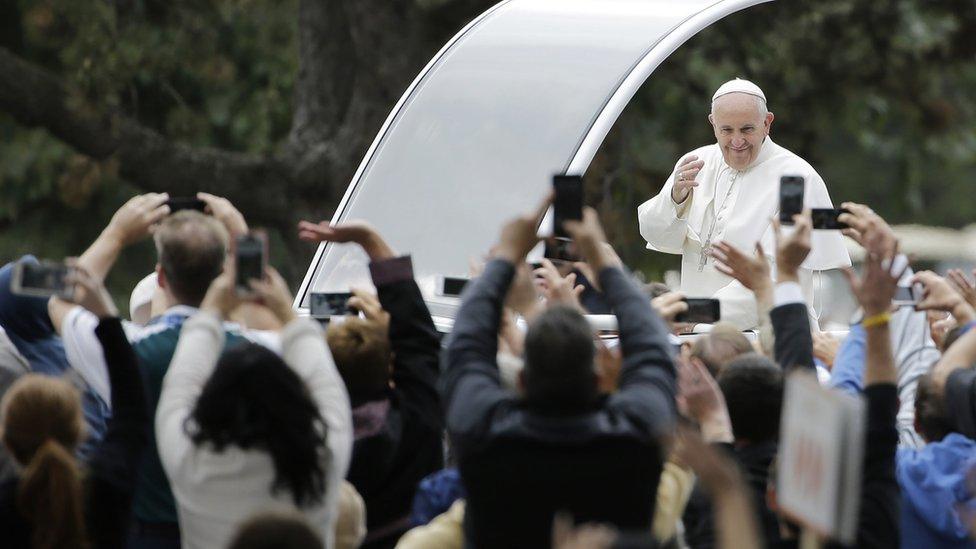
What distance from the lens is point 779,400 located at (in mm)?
4141

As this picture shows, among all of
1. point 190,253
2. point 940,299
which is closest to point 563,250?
point 940,299

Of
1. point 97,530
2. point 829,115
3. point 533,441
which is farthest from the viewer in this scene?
point 829,115

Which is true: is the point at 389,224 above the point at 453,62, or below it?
below

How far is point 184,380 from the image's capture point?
3.93m

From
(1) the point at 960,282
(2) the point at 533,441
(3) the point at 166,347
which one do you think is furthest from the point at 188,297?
(1) the point at 960,282

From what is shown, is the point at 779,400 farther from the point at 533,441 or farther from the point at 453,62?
the point at 453,62

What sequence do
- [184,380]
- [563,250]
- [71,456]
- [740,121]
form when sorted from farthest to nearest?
[740,121] → [563,250] → [184,380] → [71,456]

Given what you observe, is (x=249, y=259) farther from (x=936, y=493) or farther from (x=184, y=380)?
(x=936, y=493)

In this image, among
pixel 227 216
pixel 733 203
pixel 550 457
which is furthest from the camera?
pixel 733 203

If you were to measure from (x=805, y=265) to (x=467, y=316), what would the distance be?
349 centimetres

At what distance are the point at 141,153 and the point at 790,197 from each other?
7.52m

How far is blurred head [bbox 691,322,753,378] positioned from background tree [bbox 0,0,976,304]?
6.93 metres

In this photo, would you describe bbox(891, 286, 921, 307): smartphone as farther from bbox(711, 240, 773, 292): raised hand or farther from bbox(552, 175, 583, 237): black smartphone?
bbox(552, 175, 583, 237): black smartphone

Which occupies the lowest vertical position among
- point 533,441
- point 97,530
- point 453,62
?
point 97,530
